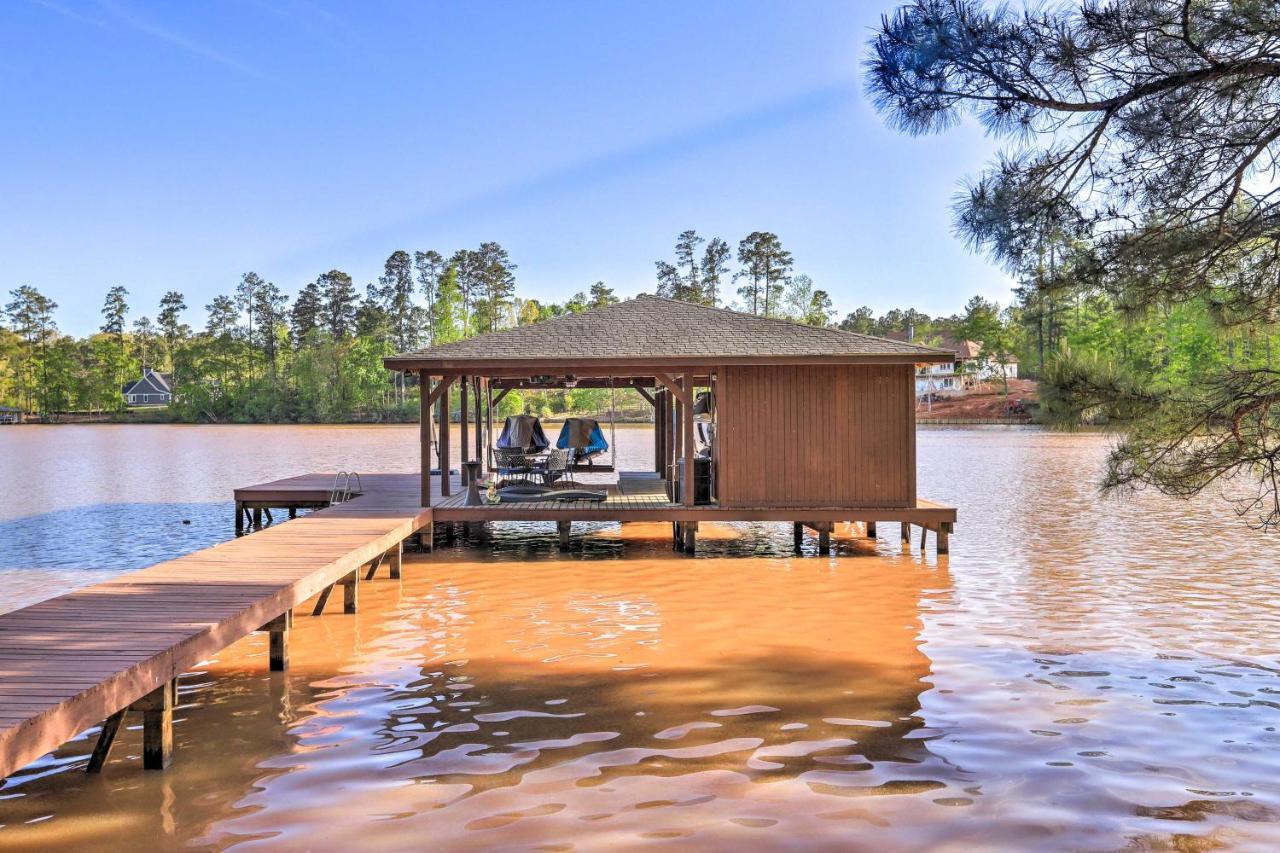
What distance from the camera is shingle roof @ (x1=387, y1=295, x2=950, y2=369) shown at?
40.6ft

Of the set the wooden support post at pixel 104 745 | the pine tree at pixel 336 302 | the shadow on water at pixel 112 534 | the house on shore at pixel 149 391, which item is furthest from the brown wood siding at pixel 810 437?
the house on shore at pixel 149 391

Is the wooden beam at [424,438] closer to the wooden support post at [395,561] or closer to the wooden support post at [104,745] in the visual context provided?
the wooden support post at [395,561]

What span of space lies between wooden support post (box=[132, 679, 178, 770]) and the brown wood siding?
846cm

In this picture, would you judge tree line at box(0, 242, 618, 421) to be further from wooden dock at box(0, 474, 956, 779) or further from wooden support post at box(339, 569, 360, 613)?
wooden support post at box(339, 569, 360, 613)

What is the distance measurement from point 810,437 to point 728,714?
23.6ft

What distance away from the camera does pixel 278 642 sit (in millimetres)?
7273

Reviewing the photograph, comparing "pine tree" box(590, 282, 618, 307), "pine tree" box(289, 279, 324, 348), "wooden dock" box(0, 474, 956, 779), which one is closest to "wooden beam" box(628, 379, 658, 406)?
"wooden dock" box(0, 474, 956, 779)

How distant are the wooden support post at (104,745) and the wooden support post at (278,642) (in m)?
1.90

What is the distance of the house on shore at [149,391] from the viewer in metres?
87.0

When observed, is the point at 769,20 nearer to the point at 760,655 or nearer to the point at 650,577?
the point at 650,577

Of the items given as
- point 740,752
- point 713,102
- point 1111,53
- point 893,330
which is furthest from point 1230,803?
point 893,330

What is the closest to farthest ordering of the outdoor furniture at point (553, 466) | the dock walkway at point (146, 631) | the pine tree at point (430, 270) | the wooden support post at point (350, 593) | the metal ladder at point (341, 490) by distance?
the dock walkway at point (146, 631)
the wooden support post at point (350, 593)
the metal ladder at point (341, 490)
the outdoor furniture at point (553, 466)
the pine tree at point (430, 270)

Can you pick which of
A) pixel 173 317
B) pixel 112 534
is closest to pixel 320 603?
pixel 112 534

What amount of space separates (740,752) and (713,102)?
29.3 m
